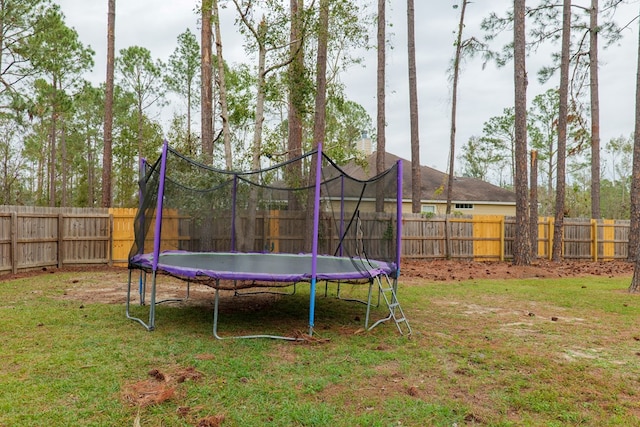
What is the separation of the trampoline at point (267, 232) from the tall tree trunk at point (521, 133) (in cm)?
497

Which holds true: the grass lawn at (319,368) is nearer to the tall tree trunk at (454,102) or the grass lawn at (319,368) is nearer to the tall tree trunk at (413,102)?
the tall tree trunk at (413,102)

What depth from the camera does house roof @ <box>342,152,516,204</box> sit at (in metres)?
17.8

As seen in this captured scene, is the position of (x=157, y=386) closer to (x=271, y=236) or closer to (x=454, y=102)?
(x=271, y=236)

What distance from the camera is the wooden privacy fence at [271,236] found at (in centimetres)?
651

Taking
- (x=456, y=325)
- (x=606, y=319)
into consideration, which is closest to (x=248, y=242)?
(x=456, y=325)

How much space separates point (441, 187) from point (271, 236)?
42.6 feet

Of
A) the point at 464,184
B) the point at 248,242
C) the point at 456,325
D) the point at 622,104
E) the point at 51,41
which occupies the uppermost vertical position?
the point at 51,41

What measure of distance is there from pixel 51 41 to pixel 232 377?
1202cm

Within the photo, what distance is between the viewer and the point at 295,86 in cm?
948

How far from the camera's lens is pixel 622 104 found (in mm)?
13312

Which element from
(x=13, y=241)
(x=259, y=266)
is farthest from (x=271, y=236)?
(x=13, y=241)

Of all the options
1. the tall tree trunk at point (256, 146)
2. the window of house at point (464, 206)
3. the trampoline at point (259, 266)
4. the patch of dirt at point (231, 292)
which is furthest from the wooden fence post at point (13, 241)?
the window of house at point (464, 206)

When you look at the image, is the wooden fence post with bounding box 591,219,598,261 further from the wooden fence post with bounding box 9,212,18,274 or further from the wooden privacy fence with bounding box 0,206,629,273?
the wooden fence post with bounding box 9,212,18,274

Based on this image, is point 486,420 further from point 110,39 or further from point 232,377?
point 110,39
